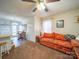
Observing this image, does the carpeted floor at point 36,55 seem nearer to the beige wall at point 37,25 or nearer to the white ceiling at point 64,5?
the white ceiling at point 64,5

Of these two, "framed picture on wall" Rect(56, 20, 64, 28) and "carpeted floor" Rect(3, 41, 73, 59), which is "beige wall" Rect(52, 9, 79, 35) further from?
"carpeted floor" Rect(3, 41, 73, 59)

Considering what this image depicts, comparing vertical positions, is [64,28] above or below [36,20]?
below

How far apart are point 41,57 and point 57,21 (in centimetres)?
294

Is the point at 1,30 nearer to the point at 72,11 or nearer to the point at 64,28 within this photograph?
the point at 64,28

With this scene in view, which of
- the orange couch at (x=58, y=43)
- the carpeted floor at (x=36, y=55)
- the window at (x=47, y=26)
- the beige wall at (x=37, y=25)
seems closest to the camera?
the carpeted floor at (x=36, y=55)

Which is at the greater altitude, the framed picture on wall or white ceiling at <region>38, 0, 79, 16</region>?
white ceiling at <region>38, 0, 79, 16</region>

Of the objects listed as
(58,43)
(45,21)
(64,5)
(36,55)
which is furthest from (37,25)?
(36,55)

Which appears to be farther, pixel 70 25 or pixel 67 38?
pixel 70 25

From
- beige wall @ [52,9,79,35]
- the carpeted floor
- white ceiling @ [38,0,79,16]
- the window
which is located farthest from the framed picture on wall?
the carpeted floor

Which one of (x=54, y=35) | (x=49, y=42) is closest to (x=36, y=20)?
(x=54, y=35)

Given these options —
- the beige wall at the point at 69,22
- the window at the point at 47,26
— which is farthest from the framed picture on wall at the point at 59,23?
the window at the point at 47,26

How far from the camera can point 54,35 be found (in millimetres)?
5156

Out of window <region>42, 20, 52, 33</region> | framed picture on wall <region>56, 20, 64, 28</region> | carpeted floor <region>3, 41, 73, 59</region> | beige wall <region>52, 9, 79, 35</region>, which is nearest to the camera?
carpeted floor <region>3, 41, 73, 59</region>

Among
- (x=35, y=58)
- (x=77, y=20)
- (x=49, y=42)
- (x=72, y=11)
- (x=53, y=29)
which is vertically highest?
(x=72, y=11)
